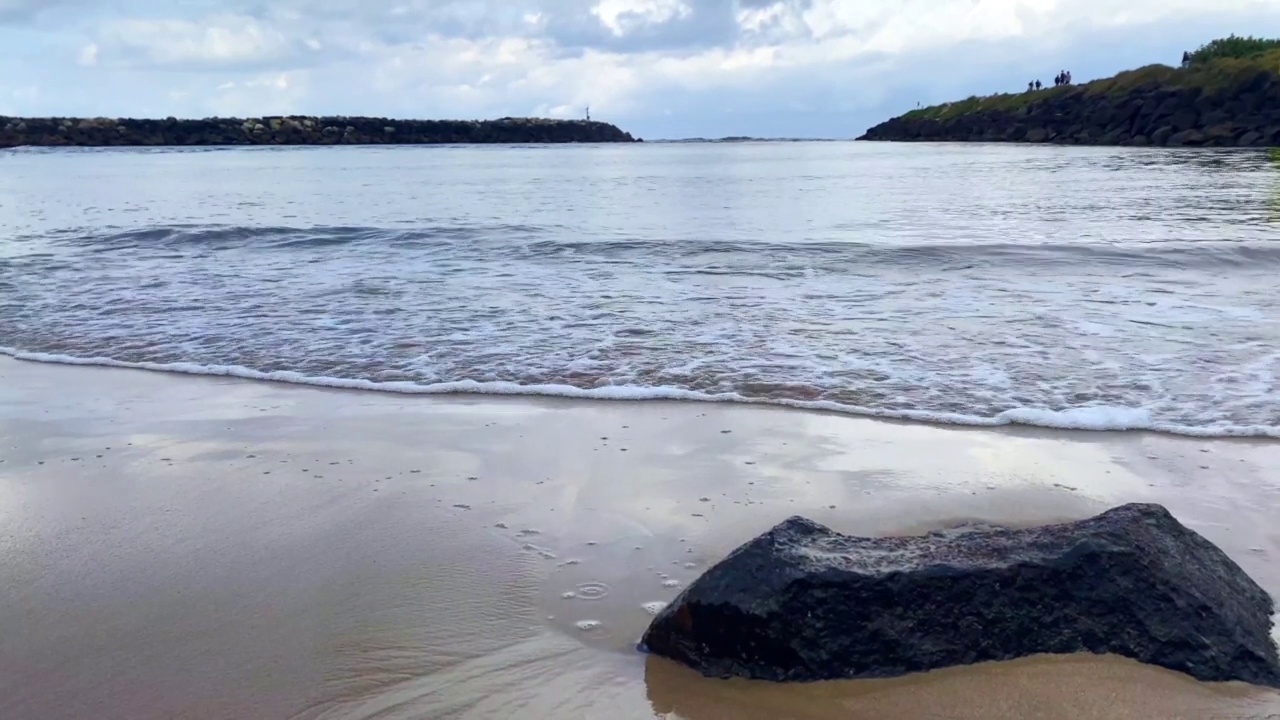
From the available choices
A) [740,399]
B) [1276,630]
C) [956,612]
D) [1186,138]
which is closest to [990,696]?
[956,612]

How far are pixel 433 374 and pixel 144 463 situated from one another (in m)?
1.90

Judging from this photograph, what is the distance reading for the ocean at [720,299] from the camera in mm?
5559

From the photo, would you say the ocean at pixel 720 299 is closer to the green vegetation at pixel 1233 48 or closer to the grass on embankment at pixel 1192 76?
the grass on embankment at pixel 1192 76

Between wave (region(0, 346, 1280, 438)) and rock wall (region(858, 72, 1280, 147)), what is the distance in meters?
37.1

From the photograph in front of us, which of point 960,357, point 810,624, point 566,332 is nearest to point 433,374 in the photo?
point 566,332

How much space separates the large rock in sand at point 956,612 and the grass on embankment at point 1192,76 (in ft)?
145

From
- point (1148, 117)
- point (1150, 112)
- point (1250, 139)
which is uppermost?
point (1150, 112)

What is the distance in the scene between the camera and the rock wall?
121 ft

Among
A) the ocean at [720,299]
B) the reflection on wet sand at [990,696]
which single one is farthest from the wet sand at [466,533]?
the ocean at [720,299]

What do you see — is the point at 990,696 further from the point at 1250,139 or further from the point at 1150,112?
the point at 1150,112

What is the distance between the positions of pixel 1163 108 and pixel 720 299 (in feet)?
134

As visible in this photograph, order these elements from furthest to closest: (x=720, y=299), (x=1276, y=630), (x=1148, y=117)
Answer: (x=1148, y=117), (x=720, y=299), (x=1276, y=630)

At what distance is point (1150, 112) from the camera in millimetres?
42469

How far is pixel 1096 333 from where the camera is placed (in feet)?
22.2
